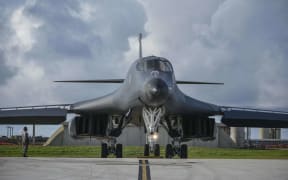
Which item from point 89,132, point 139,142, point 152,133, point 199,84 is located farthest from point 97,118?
point 139,142

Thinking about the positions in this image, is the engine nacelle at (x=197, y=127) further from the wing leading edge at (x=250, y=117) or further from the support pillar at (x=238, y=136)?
the support pillar at (x=238, y=136)

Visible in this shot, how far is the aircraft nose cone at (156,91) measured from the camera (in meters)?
14.5

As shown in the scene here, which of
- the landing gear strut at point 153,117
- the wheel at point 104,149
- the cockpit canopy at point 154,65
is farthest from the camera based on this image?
the wheel at point 104,149

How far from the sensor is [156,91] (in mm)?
14477

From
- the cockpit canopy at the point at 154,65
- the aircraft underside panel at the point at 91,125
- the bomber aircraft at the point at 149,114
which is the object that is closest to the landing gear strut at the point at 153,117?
the bomber aircraft at the point at 149,114

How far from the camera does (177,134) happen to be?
18375mm

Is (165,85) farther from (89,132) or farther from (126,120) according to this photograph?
(89,132)

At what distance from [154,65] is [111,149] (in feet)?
→ 16.4

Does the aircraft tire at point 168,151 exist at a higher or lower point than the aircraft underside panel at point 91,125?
lower

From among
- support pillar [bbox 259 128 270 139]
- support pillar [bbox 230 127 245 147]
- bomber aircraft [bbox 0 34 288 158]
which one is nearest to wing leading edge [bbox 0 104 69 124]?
bomber aircraft [bbox 0 34 288 158]

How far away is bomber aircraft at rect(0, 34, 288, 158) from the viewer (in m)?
15.9

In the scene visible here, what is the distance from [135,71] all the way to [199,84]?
8501mm

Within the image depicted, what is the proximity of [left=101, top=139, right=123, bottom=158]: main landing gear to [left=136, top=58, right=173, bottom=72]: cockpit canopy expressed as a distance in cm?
409

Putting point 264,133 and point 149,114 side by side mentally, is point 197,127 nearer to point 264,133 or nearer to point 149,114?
point 149,114
